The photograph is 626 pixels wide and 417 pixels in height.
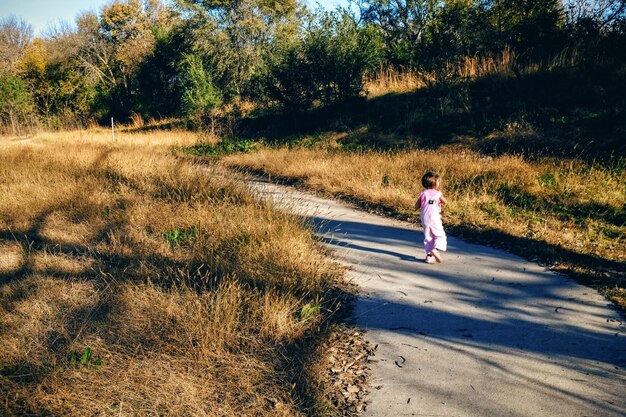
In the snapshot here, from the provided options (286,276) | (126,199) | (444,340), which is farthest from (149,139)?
(444,340)

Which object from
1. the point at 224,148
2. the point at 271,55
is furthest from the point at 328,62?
the point at 224,148

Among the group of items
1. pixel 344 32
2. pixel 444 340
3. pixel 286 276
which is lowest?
pixel 444 340

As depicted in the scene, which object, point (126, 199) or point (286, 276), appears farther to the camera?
point (126, 199)

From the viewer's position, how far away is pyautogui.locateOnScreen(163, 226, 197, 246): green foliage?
522cm

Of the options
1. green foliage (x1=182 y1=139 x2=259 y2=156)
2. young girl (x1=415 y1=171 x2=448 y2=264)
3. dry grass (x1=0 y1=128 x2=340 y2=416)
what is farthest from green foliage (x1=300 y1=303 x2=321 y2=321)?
green foliage (x1=182 y1=139 x2=259 y2=156)

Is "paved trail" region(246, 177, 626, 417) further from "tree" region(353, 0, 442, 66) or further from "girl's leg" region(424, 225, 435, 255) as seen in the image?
"tree" region(353, 0, 442, 66)

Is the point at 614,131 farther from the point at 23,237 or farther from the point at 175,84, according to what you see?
the point at 175,84

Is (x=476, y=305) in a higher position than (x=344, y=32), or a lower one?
lower

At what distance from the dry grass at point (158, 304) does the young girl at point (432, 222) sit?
1315 millimetres

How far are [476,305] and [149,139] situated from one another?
17003mm

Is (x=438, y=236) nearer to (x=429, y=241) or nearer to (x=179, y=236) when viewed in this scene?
(x=429, y=241)

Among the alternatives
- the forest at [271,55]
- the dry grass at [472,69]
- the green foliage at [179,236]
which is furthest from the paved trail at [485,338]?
the dry grass at [472,69]

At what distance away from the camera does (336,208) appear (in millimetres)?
7863

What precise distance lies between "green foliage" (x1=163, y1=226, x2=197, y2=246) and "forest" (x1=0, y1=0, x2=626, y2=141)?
384 inches
